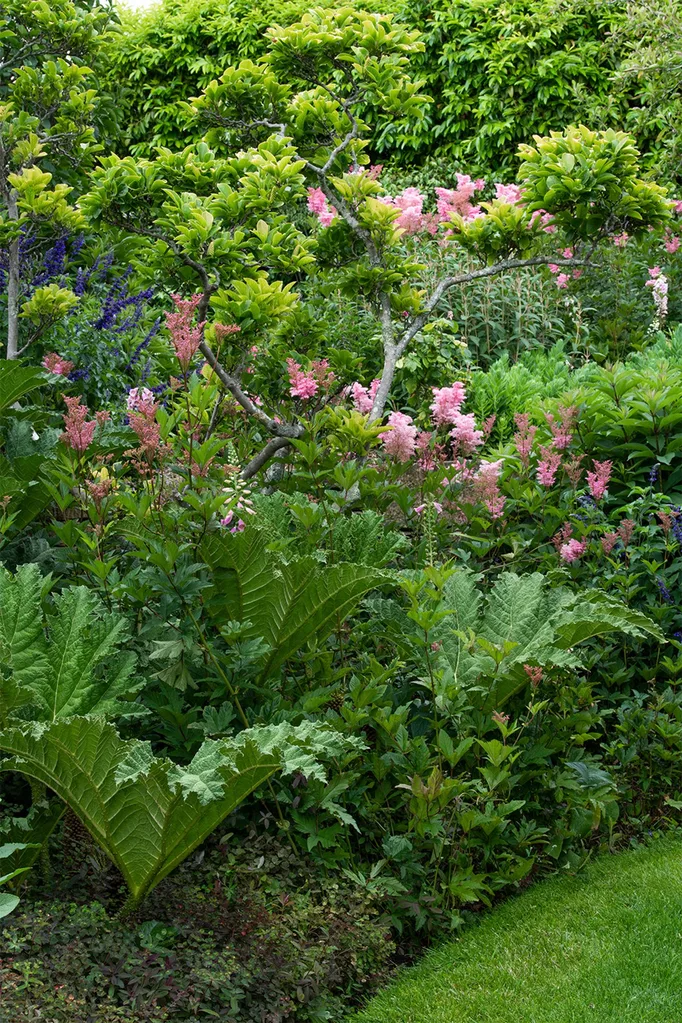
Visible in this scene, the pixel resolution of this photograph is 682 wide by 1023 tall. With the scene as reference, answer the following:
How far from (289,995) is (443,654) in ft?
4.57

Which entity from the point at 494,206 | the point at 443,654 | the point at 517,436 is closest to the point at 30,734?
the point at 443,654

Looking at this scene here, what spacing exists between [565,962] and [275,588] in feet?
4.66

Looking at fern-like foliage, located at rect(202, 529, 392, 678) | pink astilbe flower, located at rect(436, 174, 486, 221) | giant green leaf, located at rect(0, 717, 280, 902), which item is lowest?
giant green leaf, located at rect(0, 717, 280, 902)

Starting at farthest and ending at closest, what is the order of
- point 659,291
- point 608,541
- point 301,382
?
point 659,291, point 608,541, point 301,382

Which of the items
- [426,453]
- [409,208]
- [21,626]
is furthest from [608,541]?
[21,626]

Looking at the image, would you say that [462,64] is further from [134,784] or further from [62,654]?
[134,784]

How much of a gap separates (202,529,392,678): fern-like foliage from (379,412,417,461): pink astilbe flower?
1.51 m

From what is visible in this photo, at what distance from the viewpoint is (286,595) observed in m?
3.39

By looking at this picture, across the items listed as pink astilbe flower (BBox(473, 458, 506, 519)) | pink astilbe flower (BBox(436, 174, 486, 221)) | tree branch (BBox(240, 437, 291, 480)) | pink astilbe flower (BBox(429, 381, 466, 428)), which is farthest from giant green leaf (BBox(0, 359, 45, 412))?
pink astilbe flower (BBox(436, 174, 486, 221))

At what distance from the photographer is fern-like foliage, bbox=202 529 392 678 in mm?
3262

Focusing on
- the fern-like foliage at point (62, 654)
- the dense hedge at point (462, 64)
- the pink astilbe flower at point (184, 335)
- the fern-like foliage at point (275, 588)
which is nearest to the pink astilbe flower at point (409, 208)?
the pink astilbe flower at point (184, 335)

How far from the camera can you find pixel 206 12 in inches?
507

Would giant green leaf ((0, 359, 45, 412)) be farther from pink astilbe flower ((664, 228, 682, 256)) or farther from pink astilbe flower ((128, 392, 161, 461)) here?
pink astilbe flower ((664, 228, 682, 256))

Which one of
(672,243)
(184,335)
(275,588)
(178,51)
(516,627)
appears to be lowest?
(516,627)
